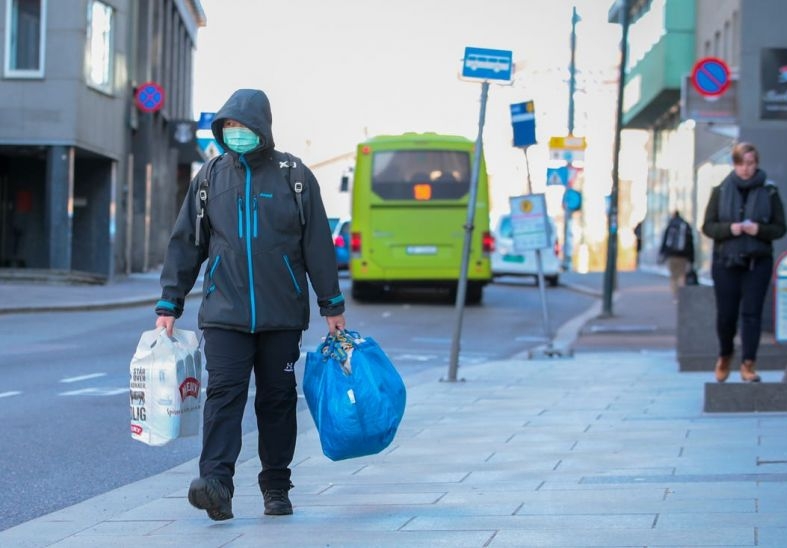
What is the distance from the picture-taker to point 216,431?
6.57 metres

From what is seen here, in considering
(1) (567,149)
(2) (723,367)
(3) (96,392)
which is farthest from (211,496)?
(1) (567,149)

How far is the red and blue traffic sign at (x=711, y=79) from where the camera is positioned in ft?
69.6

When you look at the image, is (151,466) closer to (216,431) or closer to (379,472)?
(379,472)

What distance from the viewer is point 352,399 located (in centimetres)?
672

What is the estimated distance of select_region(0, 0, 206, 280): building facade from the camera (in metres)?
35.2

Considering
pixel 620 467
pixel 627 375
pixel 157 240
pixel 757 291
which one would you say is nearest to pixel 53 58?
pixel 157 240

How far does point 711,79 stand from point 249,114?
15.6m

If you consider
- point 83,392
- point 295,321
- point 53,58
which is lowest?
point 83,392

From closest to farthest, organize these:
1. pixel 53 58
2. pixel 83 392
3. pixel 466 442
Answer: pixel 466 442 < pixel 83 392 < pixel 53 58

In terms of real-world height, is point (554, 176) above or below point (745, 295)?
above

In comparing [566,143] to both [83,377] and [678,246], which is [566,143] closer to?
[678,246]

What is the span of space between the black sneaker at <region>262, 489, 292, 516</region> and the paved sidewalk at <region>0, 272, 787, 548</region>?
6cm

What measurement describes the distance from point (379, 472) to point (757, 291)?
387cm

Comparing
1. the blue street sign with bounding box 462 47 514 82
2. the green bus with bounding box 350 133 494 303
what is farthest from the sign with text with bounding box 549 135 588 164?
the blue street sign with bounding box 462 47 514 82
